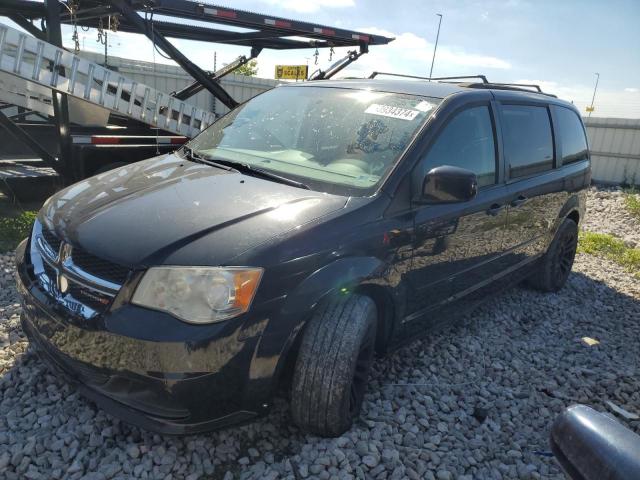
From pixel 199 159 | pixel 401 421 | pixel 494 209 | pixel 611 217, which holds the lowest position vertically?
pixel 401 421

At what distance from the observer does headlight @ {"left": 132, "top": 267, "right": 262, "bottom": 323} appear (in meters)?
1.93

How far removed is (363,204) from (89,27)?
18.9 feet

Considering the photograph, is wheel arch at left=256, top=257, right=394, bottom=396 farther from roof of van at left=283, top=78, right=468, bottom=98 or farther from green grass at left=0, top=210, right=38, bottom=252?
green grass at left=0, top=210, right=38, bottom=252

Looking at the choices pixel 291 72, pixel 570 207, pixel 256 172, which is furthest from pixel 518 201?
pixel 291 72

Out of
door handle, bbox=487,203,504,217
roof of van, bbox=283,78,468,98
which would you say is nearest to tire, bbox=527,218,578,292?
door handle, bbox=487,203,504,217

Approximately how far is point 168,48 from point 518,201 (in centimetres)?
454

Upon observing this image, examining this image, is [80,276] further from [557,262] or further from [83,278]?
[557,262]

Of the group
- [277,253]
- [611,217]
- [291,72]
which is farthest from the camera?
[611,217]

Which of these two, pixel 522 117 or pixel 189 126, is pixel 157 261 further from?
pixel 189 126

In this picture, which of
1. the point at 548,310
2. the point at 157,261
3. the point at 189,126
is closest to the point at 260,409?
the point at 157,261

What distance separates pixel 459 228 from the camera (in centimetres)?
300

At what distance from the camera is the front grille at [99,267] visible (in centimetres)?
200

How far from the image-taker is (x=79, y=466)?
6.97ft

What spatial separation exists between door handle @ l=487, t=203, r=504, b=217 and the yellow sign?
19.2 ft
